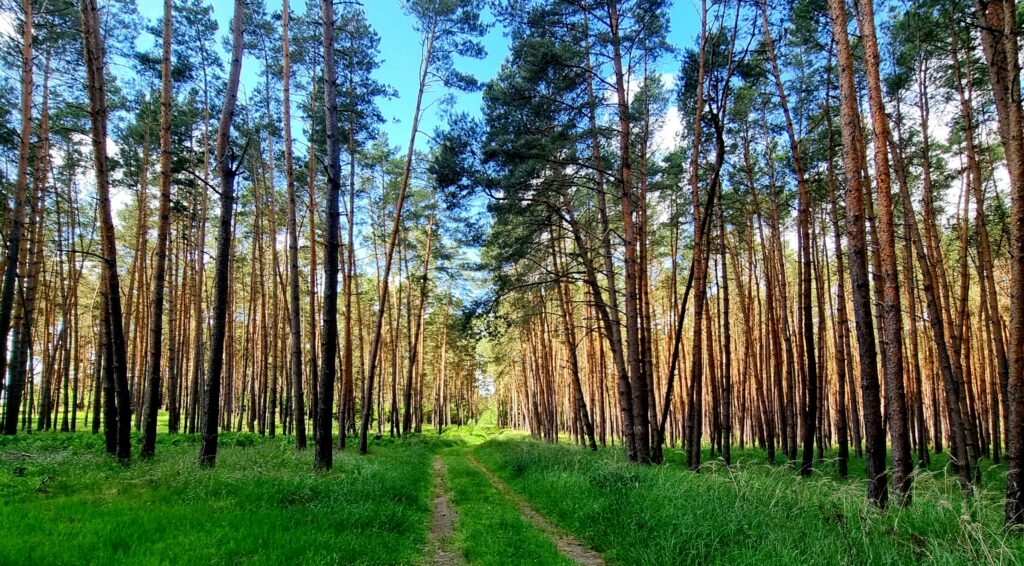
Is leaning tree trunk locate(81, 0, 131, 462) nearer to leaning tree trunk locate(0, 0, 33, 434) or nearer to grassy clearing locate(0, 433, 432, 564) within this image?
grassy clearing locate(0, 433, 432, 564)

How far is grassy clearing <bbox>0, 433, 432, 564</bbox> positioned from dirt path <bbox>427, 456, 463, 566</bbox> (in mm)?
173

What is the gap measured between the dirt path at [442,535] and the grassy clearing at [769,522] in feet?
5.34

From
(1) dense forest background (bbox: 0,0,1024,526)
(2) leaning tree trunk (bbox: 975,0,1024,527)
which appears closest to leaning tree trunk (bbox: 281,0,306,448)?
(1) dense forest background (bbox: 0,0,1024,526)

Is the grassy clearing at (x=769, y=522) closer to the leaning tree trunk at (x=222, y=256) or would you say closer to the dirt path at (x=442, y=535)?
the dirt path at (x=442, y=535)

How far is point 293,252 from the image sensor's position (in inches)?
476

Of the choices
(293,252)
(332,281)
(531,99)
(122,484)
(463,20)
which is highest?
(463,20)

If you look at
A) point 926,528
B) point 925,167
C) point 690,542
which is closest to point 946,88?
point 925,167

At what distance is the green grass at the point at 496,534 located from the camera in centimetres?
517

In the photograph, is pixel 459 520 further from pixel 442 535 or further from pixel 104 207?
pixel 104 207

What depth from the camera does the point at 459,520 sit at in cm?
730

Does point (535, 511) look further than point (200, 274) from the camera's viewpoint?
No

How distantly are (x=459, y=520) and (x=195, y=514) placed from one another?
11.9 feet

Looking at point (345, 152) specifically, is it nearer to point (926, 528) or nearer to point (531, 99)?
point (531, 99)

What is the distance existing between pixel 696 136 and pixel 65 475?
11.9m
